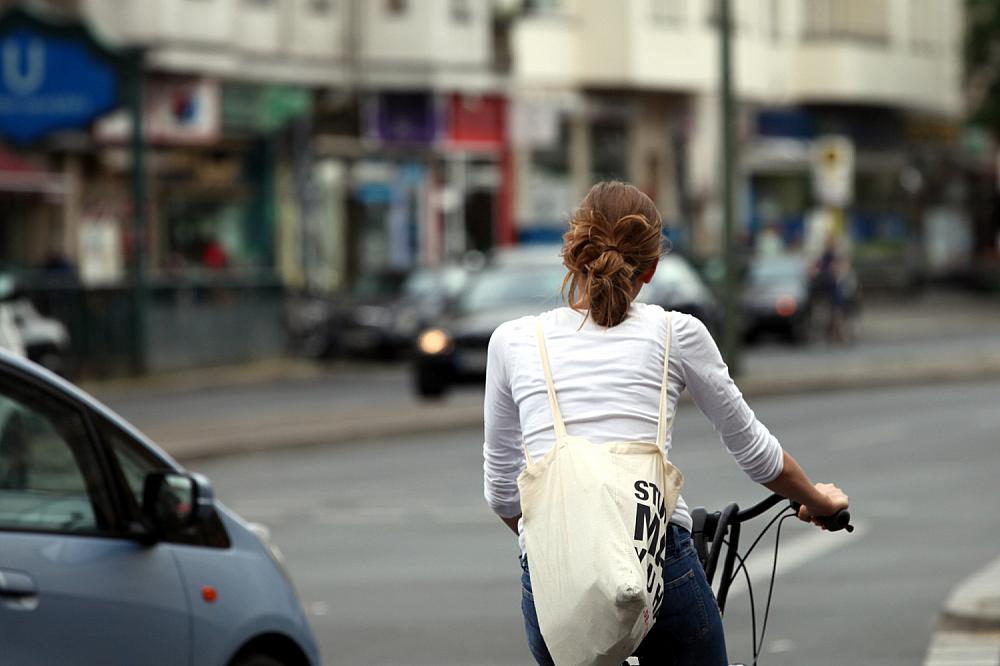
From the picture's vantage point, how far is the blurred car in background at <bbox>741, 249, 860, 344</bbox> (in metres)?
40.2

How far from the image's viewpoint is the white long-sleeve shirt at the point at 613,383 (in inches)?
181

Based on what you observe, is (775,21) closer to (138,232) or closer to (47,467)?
(138,232)

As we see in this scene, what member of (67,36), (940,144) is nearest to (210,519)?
(67,36)

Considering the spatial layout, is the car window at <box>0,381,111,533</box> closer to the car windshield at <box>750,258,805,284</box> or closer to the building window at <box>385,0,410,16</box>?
the car windshield at <box>750,258,805,284</box>

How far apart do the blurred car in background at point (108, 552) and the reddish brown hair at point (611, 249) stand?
1593 millimetres

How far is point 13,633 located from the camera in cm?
532

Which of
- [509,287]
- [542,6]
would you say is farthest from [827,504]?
[542,6]

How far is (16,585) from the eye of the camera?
211 inches

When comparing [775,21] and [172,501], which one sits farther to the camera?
[775,21]

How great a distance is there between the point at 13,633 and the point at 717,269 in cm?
4130

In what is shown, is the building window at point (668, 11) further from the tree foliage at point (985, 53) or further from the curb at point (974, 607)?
the curb at point (974, 607)

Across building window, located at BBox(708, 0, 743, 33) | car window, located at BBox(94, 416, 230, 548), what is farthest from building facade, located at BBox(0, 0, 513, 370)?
car window, located at BBox(94, 416, 230, 548)

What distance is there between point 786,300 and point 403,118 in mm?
9877

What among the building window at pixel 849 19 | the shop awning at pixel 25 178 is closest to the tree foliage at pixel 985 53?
the building window at pixel 849 19
